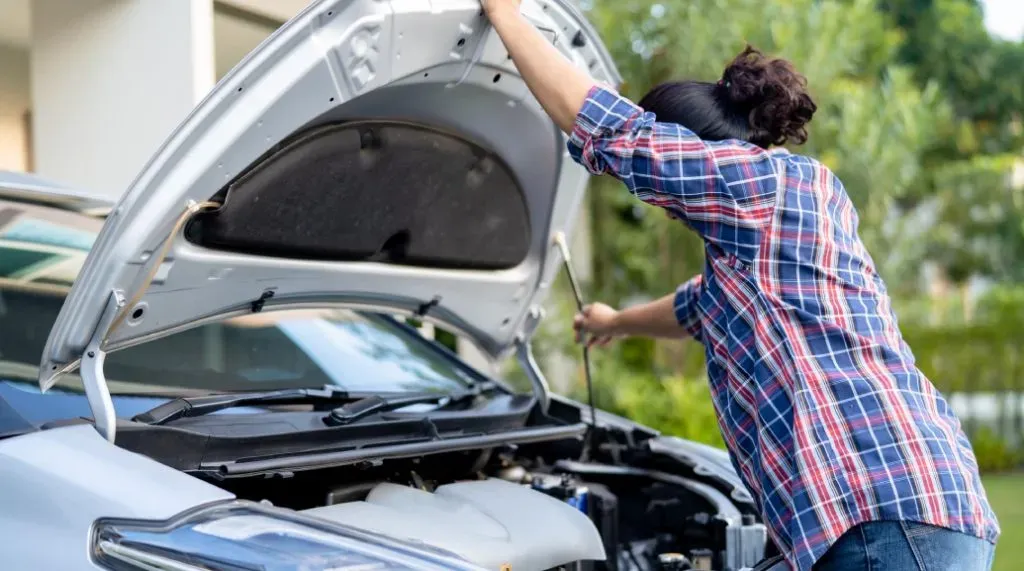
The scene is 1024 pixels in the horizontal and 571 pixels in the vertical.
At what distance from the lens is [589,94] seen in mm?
1953

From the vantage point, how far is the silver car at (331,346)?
1.83 m

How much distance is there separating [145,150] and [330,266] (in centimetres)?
332

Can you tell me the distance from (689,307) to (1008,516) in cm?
598

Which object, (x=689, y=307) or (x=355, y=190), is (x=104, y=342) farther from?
(x=689, y=307)

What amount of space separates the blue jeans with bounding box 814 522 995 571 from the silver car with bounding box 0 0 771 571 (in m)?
0.45

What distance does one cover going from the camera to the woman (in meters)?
1.79

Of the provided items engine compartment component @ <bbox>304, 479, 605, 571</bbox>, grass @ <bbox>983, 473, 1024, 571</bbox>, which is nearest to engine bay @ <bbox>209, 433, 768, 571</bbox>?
engine compartment component @ <bbox>304, 479, 605, 571</bbox>

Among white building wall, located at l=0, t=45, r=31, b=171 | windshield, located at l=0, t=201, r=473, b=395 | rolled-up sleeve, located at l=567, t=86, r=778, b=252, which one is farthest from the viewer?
white building wall, located at l=0, t=45, r=31, b=171

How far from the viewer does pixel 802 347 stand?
1.85 meters

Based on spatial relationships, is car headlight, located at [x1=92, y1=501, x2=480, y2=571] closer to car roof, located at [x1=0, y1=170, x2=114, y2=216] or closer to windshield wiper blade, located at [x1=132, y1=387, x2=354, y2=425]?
windshield wiper blade, located at [x1=132, y1=387, x2=354, y2=425]

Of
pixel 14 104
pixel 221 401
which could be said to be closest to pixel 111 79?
pixel 14 104

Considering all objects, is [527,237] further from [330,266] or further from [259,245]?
[259,245]

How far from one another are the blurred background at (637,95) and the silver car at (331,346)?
2.29 m

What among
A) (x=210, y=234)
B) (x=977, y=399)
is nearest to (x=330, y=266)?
(x=210, y=234)
